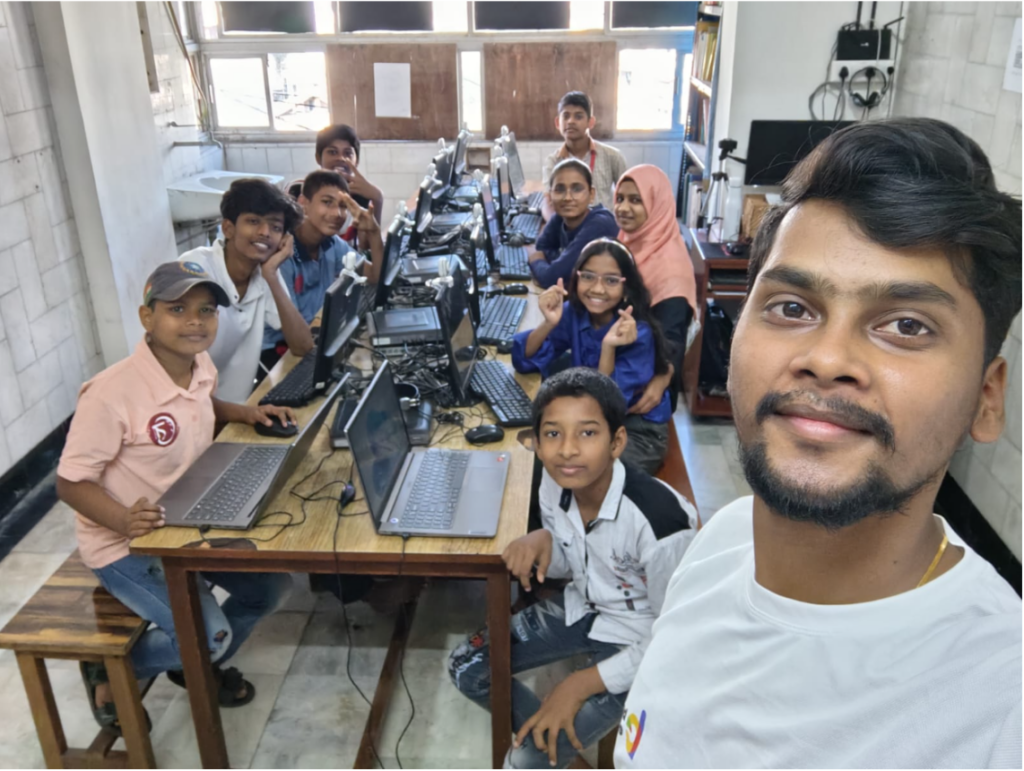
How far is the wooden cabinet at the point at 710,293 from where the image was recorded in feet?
12.3

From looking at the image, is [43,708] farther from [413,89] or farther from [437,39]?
[437,39]

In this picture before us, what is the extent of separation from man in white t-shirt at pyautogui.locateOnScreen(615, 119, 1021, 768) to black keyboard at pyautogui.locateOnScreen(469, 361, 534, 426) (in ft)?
4.71

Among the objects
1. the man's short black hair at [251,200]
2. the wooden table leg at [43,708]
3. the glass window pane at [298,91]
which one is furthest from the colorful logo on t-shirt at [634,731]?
the glass window pane at [298,91]

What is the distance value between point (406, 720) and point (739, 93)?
316 centimetres

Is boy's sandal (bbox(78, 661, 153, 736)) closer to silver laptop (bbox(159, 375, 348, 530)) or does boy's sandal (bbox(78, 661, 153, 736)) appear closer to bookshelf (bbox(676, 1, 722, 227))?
silver laptop (bbox(159, 375, 348, 530))

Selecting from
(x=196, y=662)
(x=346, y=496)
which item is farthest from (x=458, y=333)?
(x=196, y=662)

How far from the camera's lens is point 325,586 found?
8.96 feet

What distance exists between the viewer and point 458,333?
2504 millimetres

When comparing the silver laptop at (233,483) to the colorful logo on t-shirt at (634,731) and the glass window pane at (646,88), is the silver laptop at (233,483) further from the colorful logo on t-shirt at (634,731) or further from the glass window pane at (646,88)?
the glass window pane at (646,88)

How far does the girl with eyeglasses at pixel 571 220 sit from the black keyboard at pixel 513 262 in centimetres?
6

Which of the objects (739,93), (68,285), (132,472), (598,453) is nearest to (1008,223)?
(598,453)

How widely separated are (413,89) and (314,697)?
4686 millimetres

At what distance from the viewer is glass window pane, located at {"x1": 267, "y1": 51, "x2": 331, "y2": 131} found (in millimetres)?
5801

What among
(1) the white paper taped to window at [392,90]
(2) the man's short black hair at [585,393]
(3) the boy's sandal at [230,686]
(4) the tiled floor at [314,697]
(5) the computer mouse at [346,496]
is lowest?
(4) the tiled floor at [314,697]
